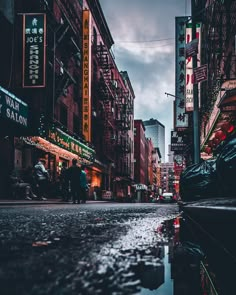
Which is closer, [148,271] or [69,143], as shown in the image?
[148,271]

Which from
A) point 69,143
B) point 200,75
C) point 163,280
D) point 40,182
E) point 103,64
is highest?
point 103,64

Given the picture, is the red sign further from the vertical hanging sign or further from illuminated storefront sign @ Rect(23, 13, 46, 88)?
the vertical hanging sign

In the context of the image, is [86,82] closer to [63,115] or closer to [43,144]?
[63,115]

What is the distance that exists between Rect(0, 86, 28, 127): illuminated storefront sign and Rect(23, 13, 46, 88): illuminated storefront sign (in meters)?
1.46

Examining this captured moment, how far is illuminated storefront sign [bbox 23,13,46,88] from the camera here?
47.1 feet

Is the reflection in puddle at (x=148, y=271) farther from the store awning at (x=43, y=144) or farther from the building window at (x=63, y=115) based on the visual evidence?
the building window at (x=63, y=115)

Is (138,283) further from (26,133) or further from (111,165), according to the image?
(111,165)

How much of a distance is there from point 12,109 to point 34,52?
138 inches

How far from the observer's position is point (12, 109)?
1216cm

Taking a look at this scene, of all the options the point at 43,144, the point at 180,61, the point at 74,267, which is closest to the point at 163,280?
the point at 74,267

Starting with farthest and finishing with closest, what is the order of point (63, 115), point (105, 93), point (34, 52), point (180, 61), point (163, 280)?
point (105, 93)
point (63, 115)
point (180, 61)
point (34, 52)
point (163, 280)

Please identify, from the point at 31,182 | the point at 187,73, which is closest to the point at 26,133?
the point at 31,182

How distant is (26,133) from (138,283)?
13.9 meters

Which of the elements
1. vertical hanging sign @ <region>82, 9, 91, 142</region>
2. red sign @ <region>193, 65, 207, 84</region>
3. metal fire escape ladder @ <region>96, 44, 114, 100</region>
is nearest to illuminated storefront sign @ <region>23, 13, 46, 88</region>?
red sign @ <region>193, 65, 207, 84</region>
